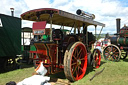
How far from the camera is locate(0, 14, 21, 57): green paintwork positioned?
18.9 feet

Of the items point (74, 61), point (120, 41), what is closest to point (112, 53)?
point (120, 41)

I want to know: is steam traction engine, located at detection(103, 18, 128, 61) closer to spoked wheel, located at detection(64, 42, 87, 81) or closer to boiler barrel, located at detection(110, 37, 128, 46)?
boiler barrel, located at detection(110, 37, 128, 46)

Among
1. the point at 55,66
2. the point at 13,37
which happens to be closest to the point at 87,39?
the point at 55,66

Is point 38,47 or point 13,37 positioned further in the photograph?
point 13,37

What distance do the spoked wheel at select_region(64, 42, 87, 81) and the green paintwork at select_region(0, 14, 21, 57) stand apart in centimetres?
317

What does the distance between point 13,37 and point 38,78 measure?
3.64 m

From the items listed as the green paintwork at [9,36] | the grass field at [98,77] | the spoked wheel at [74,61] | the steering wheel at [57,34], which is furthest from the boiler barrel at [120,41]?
the green paintwork at [9,36]

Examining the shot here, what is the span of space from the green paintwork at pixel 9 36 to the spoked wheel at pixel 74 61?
3170 millimetres

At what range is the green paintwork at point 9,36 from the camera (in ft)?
18.9

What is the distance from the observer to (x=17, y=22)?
21.6 ft

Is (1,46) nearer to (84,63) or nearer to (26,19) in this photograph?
(26,19)

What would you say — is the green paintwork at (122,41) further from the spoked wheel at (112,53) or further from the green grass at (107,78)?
the green grass at (107,78)

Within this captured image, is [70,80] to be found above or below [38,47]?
below

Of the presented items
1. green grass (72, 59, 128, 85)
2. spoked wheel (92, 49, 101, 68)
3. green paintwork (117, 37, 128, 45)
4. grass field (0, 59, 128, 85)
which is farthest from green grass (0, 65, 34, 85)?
green paintwork (117, 37, 128, 45)
